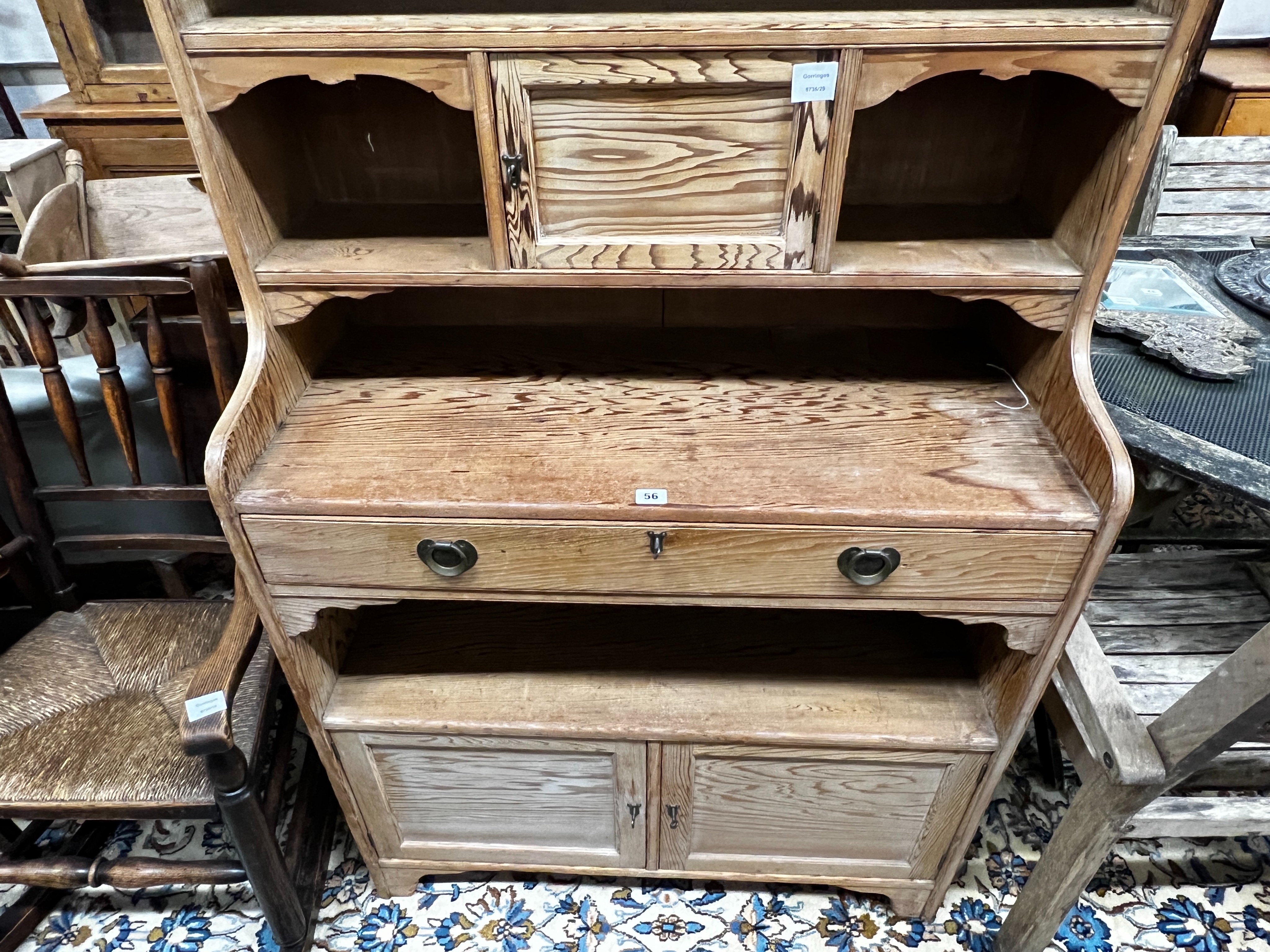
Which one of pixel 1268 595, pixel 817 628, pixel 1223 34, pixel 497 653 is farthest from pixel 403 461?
pixel 1223 34

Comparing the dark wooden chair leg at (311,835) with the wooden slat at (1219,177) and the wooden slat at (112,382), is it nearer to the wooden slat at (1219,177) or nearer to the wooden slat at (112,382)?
the wooden slat at (112,382)

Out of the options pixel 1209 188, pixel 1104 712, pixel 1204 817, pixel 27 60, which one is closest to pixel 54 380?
pixel 1104 712

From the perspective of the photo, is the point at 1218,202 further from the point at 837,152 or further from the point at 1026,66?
the point at 837,152

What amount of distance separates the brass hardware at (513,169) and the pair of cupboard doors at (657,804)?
87cm

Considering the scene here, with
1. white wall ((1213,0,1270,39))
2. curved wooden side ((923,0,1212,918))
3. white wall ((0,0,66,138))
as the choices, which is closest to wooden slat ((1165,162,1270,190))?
curved wooden side ((923,0,1212,918))

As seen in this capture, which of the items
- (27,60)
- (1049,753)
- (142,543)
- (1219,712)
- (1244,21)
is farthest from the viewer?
(1244,21)

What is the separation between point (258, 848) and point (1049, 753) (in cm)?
161

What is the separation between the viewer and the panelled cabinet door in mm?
943

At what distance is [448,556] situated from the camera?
1.10 m

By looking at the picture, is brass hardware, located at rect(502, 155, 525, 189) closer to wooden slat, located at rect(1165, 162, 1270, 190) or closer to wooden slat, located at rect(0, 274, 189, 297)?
wooden slat, located at rect(0, 274, 189, 297)

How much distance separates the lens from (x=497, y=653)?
144cm

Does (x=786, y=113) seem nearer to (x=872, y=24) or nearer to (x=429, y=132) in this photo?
(x=872, y=24)

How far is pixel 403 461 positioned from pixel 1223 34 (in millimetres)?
4243

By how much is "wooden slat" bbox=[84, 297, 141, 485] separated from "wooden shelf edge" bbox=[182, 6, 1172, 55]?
0.62 m
